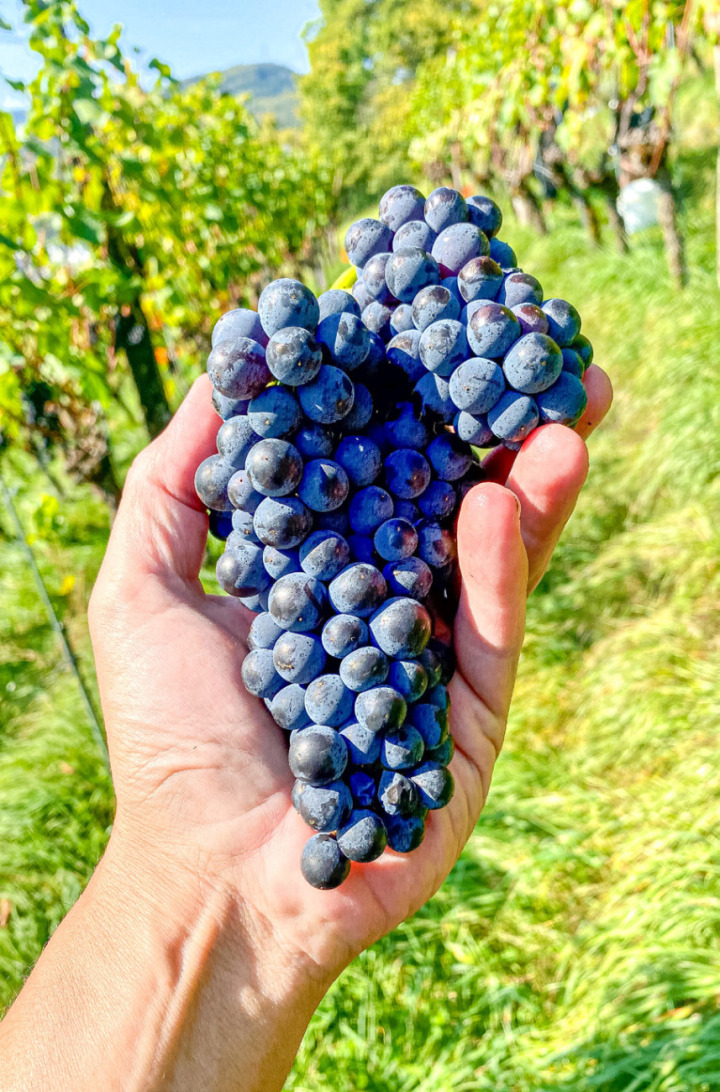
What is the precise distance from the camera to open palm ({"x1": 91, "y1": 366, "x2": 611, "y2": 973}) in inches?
50.3

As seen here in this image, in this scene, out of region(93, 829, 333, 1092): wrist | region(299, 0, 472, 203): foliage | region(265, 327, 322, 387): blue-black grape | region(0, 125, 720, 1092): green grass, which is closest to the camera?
region(265, 327, 322, 387): blue-black grape

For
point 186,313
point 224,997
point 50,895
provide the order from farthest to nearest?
1. point 186,313
2. point 50,895
3. point 224,997

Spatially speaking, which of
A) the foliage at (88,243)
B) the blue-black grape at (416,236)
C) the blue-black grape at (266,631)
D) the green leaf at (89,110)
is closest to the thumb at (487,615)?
the blue-black grape at (266,631)

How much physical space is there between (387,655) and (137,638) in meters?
0.61

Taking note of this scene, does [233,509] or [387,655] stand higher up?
[233,509]

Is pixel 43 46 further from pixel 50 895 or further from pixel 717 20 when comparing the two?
pixel 50 895

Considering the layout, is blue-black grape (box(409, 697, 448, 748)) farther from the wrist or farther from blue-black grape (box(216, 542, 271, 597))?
the wrist

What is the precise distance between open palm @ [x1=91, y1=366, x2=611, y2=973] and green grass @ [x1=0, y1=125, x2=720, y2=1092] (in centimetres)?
111

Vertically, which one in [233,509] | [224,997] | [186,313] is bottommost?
[224,997]

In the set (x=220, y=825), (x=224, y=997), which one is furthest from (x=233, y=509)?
(x=224, y=997)

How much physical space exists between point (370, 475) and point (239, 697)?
0.53 m

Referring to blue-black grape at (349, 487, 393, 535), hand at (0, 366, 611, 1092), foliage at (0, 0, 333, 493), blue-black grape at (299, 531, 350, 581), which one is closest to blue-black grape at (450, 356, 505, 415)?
hand at (0, 366, 611, 1092)

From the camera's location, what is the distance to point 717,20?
3.23m

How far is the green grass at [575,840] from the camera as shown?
6.93 ft
